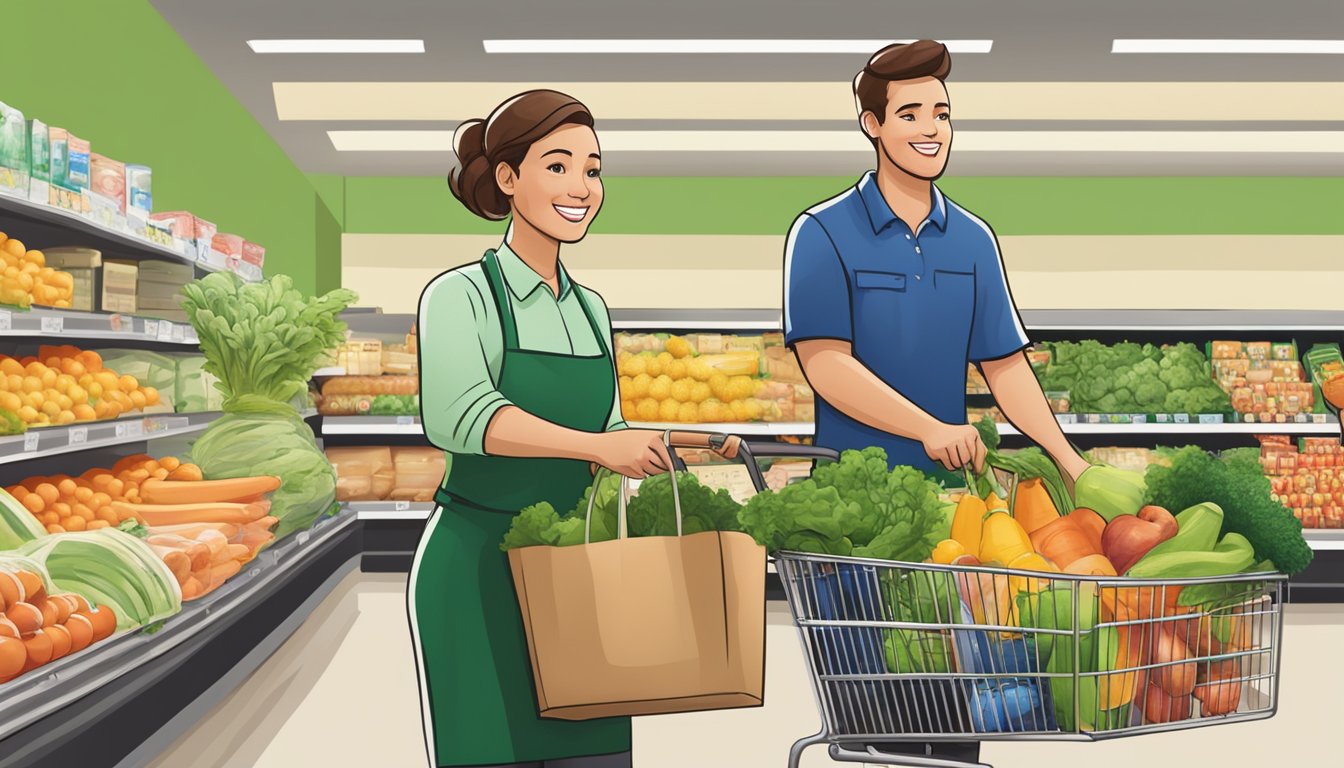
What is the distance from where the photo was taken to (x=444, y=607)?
69.4 inches

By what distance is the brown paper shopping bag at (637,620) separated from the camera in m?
1.32

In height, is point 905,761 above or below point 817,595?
below

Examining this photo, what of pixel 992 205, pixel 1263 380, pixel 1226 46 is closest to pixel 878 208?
pixel 1226 46

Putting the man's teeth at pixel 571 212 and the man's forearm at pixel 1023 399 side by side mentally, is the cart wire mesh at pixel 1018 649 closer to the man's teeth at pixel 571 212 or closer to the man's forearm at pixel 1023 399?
the man's forearm at pixel 1023 399

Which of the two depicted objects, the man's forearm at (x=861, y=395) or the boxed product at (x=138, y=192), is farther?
the boxed product at (x=138, y=192)

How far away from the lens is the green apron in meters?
1.75

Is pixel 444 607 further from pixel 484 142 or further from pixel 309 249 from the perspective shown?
pixel 309 249

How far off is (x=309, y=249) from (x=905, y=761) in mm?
6701

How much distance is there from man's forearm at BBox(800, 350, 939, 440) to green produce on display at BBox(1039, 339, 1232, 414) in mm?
4182

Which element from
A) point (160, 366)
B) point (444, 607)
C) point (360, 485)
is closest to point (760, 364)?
point (360, 485)

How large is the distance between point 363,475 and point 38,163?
3023 mm

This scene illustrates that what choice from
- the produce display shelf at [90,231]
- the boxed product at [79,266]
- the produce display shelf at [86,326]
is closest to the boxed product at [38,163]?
the produce display shelf at [90,231]

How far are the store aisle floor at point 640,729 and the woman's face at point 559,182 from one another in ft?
6.91

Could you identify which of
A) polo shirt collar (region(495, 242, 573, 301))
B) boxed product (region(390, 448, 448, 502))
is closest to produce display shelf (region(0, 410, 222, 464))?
boxed product (region(390, 448, 448, 502))
